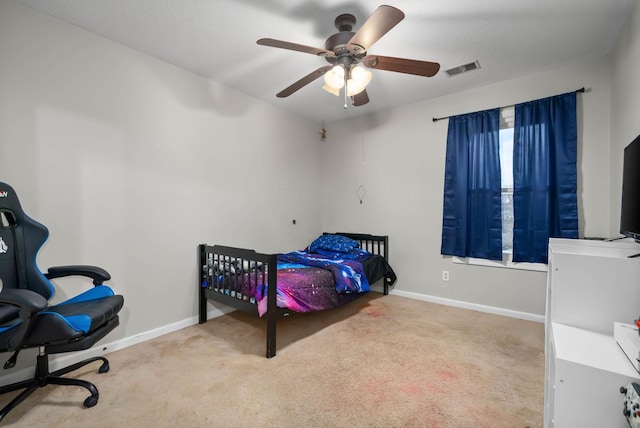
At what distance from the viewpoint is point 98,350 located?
2.20 m

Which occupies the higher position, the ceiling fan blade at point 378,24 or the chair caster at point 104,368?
the ceiling fan blade at point 378,24

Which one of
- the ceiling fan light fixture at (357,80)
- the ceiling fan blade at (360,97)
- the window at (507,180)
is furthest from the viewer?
the window at (507,180)

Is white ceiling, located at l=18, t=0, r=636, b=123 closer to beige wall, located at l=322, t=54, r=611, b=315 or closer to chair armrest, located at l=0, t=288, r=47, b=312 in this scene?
beige wall, located at l=322, t=54, r=611, b=315

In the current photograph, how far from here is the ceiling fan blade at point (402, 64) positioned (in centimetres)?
196

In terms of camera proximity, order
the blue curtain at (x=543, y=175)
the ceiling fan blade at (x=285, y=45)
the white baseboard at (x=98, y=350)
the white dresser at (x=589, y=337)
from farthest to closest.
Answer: the blue curtain at (x=543, y=175) → the white baseboard at (x=98, y=350) → the ceiling fan blade at (x=285, y=45) → the white dresser at (x=589, y=337)

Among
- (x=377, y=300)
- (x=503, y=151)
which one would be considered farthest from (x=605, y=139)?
(x=377, y=300)

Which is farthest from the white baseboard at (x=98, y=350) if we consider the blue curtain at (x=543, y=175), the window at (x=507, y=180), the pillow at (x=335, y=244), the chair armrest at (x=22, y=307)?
the blue curtain at (x=543, y=175)

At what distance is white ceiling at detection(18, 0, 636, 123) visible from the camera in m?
1.93

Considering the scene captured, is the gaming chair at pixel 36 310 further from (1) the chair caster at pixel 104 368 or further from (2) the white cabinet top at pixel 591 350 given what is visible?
(2) the white cabinet top at pixel 591 350

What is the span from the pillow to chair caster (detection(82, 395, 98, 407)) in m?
2.52

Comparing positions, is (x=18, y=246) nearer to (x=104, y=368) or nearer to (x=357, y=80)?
(x=104, y=368)

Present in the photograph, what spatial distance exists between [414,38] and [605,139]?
195cm

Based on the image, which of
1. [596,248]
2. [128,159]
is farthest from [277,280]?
[596,248]

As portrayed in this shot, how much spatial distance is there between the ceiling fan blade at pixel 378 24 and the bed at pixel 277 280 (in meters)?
1.56
